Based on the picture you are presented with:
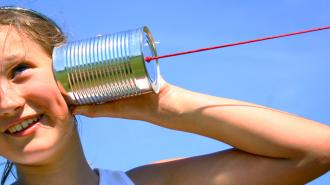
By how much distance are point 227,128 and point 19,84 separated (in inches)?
37.9

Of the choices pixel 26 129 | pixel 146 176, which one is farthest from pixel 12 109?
pixel 146 176

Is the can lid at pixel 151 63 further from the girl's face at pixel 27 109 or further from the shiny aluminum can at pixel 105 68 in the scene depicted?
the girl's face at pixel 27 109

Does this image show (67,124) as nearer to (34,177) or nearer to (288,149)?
(34,177)

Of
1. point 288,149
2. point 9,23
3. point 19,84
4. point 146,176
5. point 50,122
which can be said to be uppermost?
point 9,23

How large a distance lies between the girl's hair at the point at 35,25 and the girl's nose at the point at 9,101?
1.08ft

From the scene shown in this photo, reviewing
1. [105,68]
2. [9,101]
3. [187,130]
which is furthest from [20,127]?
[187,130]

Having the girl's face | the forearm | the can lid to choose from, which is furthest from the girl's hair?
the forearm

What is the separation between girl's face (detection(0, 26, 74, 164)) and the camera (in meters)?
2.64

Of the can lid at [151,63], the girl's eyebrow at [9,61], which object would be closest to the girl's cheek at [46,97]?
the girl's eyebrow at [9,61]

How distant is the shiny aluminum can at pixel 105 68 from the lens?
2582 mm

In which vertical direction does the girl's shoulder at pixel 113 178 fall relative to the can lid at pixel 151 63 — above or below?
below

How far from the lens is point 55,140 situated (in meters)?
2.68

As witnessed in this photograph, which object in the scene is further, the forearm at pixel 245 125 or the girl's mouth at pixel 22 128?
the forearm at pixel 245 125

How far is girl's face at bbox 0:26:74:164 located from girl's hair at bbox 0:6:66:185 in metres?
0.16
